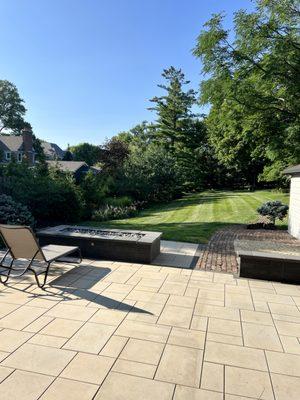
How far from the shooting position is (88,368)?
2.57 metres

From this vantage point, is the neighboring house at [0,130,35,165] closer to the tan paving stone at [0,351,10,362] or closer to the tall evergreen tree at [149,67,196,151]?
the tall evergreen tree at [149,67,196,151]

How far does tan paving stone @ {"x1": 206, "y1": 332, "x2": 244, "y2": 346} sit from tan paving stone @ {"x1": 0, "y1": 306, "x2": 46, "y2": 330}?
1.96m

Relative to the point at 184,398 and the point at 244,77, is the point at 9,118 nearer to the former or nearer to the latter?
the point at 244,77

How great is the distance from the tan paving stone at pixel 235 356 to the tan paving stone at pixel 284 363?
0.07 metres

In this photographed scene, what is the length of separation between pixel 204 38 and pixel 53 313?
28.5ft

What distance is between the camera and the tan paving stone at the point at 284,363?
263cm

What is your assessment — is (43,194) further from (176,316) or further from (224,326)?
(224,326)

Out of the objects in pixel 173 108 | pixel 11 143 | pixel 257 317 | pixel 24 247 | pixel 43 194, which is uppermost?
pixel 173 108

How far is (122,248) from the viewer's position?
603cm

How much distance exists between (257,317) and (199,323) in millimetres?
767

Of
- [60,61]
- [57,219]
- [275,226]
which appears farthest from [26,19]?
[275,226]

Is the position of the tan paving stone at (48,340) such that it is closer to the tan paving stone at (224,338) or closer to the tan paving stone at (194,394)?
the tan paving stone at (194,394)

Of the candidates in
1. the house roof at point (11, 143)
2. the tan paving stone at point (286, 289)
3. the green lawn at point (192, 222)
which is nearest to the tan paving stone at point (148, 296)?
the tan paving stone at point (286, 289)

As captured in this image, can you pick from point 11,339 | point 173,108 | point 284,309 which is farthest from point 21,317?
point 173,108
